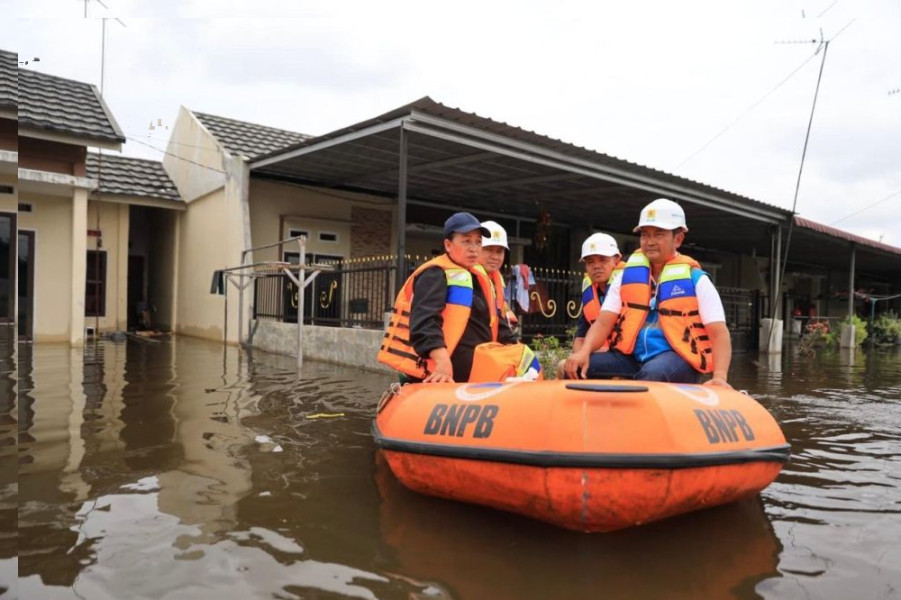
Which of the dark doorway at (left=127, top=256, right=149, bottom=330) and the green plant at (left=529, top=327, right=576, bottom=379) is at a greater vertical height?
the dark doorway at (left=127, top=256, right=149, bottom=330)

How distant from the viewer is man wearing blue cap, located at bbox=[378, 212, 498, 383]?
375 cm

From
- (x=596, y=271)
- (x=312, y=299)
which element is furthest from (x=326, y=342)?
(x=596, y=271)

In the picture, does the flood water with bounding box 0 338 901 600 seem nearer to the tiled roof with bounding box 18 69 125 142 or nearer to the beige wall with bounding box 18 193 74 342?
the tiled roof with bounding box 18 69 125 142

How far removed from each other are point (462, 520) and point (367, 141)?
774 centimetres

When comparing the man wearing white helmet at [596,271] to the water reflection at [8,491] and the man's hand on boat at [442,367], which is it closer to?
the man's hand on boat at [442,367]

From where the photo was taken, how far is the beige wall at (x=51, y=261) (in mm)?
11391

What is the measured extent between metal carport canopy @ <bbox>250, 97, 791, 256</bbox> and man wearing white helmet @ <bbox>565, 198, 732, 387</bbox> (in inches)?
194

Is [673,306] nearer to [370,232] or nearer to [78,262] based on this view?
[78,262]

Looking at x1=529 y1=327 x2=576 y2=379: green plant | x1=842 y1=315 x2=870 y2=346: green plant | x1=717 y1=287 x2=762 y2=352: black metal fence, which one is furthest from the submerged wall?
x1=842 y1=315 x2=870 y2=346: green plant

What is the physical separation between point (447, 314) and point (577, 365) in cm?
87

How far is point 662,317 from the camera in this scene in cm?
381

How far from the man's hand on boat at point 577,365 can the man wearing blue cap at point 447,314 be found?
55cm

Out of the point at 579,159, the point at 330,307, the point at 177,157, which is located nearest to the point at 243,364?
the point at 330,307

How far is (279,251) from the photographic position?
14031 mm
